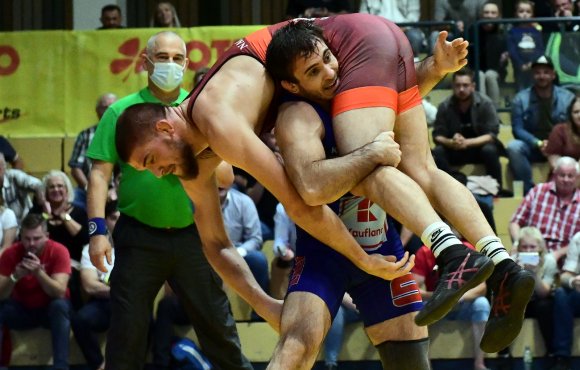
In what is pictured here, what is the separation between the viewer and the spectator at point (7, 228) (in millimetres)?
8109

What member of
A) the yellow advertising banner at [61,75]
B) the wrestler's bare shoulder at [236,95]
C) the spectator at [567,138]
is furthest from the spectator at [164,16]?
the wrestler's bare shoulder at [236,95]

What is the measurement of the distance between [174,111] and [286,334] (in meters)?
0.89

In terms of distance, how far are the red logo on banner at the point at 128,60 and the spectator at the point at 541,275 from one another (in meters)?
3.58

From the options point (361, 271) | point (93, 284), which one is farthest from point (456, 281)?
point (93, 284)

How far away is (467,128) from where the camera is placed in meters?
8.90

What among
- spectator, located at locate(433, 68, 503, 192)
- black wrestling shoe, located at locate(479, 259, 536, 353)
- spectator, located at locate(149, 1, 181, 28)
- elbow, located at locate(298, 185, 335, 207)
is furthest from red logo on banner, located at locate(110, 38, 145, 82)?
black wrestling shoe, located at locate(479, 259, 536, 353)

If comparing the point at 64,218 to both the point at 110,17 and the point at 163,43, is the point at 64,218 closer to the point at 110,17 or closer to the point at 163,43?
the point at 163,43

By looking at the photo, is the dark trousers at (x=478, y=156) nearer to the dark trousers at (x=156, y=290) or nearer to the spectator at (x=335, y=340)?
the spectator at (x=335, y=340)

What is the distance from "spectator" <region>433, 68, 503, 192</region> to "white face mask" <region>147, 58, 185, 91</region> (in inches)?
129

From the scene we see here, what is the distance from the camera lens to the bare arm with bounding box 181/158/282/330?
15.3ft

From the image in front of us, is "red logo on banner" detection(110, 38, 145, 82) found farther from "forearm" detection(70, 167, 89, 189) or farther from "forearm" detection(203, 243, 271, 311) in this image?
"forearm" detection(203, 243, 271, 311)

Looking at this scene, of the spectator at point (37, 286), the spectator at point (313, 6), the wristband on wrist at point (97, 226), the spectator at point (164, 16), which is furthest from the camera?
the spectator at point (164, 16)

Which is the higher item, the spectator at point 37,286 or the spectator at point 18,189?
the spectator at point 18,189

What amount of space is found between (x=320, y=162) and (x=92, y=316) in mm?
3667
